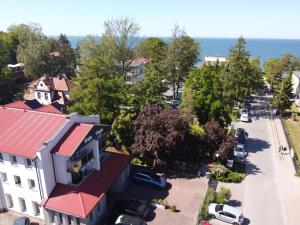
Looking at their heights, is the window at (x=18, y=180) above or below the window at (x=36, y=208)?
above

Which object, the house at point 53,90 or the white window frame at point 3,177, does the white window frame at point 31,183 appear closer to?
the white window frame at point 3,177

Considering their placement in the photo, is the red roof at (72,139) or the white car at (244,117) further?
the white car at (244,117)

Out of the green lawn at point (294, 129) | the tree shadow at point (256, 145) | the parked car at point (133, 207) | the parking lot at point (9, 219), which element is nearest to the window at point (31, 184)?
the parking lot at point (9, 219)

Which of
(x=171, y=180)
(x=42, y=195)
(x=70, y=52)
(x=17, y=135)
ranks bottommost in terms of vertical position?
(x=171, y=180)

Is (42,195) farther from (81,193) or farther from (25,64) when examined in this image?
(25,64)

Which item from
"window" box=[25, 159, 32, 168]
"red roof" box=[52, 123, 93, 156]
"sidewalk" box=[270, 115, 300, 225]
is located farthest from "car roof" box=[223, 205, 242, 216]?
"window" box=[25, 159, 32, 168]

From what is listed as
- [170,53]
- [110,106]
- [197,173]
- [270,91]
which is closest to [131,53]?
[170,53]
